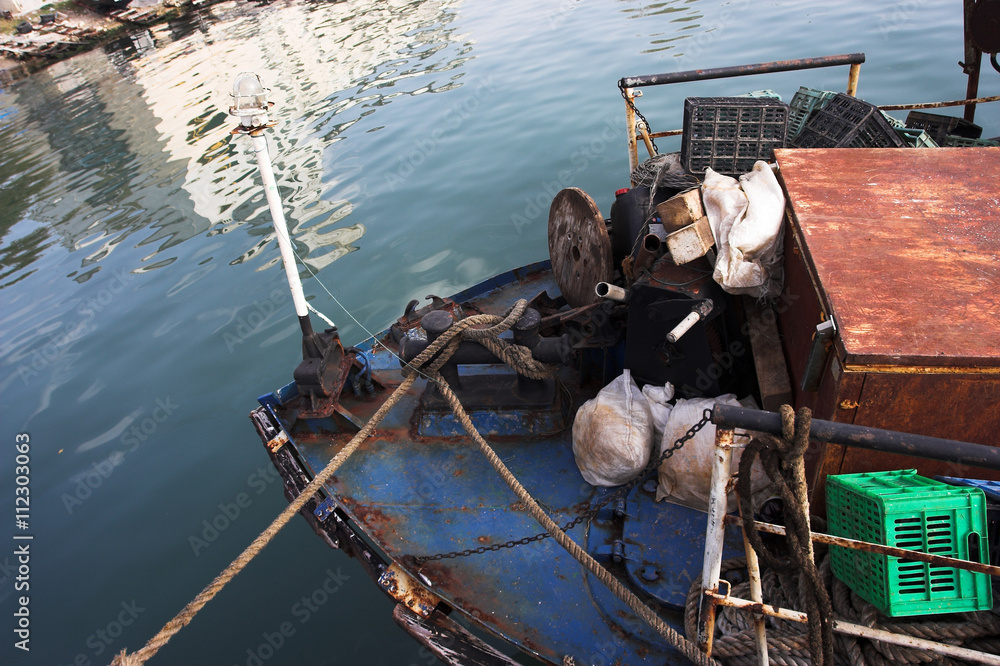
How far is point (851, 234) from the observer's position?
3084mm

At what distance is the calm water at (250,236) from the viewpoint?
5414 mm

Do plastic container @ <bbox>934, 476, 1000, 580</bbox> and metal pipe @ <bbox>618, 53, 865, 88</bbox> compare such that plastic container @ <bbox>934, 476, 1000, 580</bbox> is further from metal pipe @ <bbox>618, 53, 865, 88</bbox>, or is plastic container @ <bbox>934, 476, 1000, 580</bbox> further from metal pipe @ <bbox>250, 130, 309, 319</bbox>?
metal pipe @ <bbox>250, 130, 309, 319</bbox>

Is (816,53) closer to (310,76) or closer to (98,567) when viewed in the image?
(310,76)

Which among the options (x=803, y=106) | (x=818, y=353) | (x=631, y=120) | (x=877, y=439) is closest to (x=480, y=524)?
(x=818, y=353)

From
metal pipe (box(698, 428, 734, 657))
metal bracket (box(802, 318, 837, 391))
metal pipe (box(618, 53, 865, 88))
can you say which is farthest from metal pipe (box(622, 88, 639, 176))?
metal pipe (box(698, 428, 734, 657))

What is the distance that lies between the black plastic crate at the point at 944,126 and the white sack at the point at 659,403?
15.7ft

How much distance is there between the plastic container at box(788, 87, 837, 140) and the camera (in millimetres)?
5348

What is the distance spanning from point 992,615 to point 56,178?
1905 cm

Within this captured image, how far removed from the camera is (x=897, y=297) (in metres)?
2.66

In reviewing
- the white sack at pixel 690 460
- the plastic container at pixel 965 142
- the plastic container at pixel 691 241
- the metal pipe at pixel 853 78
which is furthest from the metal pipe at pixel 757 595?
the plastic container at pixel 965 142

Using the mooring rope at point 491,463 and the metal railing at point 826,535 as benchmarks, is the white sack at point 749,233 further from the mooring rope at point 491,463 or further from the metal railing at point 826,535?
the metal railing at point 826,535

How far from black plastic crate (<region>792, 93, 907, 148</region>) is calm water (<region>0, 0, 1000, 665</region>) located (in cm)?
454

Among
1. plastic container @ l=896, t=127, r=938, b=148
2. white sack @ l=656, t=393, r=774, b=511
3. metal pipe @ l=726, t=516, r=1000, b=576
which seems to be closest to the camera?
metal pipe @ l=726, t=516, r=1000, b=576

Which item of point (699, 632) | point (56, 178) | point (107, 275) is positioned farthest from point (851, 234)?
point (56, 178)
